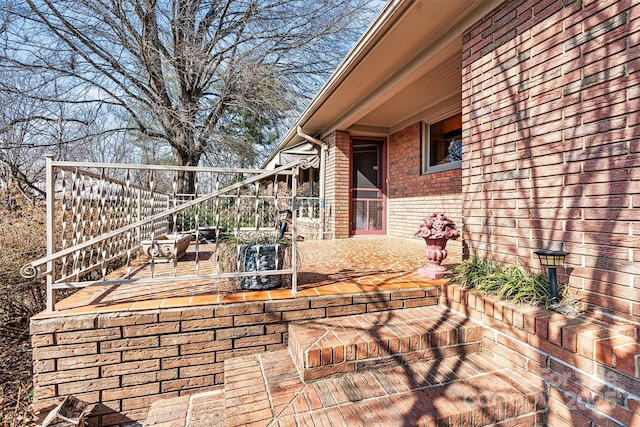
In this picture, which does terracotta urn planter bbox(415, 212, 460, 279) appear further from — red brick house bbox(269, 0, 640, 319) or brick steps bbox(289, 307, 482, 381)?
brick steps bbox(289, 307, 482, 381)

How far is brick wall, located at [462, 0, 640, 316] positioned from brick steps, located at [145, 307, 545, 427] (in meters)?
0.87

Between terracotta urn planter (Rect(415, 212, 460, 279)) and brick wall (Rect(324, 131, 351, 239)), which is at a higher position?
brick wall (Rect(324, 131, 351, 239))

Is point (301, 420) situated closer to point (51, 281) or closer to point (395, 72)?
point (51, 281)

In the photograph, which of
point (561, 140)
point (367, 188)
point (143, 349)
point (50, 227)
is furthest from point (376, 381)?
point (367, 188)

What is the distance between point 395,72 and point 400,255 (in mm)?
2753

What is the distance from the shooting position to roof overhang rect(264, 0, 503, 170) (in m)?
3.16

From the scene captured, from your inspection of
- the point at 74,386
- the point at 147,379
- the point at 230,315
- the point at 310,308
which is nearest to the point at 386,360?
the point at 310,308

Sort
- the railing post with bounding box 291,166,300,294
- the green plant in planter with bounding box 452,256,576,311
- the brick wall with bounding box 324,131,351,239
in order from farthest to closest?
the brick wall with bounding box 324,131,351,239 → the railing post with bounding box 291,166,300,294 → the green plant in planter with bounding box 452,256,576,311

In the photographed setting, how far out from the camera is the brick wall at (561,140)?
1.88 metres

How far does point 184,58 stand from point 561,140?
1056 cm

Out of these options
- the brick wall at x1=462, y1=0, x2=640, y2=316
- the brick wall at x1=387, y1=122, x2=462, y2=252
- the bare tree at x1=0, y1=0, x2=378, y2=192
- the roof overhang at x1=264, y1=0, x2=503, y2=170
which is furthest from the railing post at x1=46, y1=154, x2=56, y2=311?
the bare tree at x1=0, y1=0, x2=378, y2=192

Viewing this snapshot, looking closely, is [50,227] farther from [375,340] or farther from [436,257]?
[436,257]

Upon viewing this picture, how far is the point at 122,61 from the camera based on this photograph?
9.51 m

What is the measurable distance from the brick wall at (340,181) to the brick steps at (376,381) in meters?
4.58
